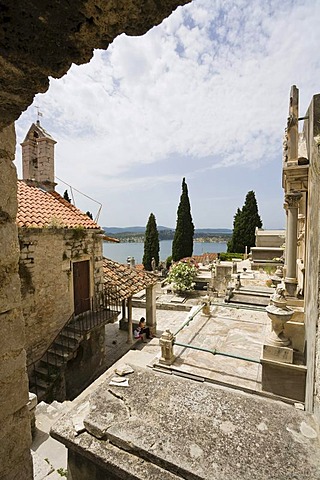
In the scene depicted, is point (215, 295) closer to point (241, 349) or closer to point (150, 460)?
point (241, 349)

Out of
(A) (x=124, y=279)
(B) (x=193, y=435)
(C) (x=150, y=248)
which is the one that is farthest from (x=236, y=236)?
(B) (x=193, y=435)

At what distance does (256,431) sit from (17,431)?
1545 millimetres

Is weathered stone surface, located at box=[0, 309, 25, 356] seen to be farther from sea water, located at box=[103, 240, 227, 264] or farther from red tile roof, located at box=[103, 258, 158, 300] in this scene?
sea water, located at box=[103, 240, 227, 264]

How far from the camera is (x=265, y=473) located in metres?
1.26

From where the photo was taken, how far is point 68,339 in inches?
307

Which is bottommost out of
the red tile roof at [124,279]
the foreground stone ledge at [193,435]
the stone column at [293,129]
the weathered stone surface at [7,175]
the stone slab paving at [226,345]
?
the stone slab paving at [226,345]

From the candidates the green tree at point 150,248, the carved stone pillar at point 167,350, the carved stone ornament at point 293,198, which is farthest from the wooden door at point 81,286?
the green tree at point 150,248

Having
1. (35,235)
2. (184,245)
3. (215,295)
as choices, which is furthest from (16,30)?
(184,245)

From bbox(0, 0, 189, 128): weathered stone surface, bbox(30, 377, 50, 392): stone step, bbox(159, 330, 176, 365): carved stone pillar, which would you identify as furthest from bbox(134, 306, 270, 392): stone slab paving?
bbox(0, 0, 189, 128): weathered stone surface

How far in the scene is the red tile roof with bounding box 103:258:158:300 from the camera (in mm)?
10234

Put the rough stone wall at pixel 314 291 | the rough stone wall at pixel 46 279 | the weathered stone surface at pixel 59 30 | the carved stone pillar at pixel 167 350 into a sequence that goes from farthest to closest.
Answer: the rough stone wall at pixel 46 279 → the carved stone pillar at pixel 167 350 → the rough stone wall at pixel 314 291 → the weathered stone surface at pixel 59 30

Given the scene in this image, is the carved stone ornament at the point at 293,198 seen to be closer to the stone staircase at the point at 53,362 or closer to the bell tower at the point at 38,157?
the stone staircase at the point at 53,362

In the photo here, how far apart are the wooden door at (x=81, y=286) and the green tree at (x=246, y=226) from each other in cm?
2433

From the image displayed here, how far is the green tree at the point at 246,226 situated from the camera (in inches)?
1171
